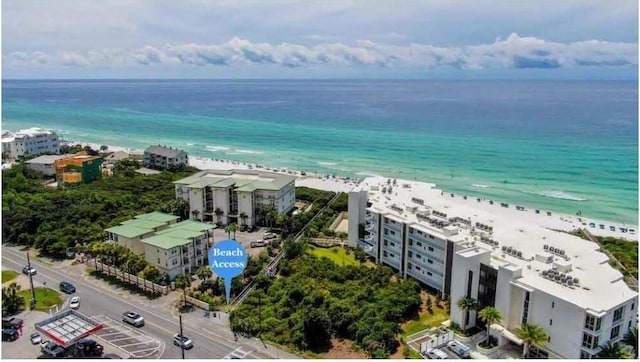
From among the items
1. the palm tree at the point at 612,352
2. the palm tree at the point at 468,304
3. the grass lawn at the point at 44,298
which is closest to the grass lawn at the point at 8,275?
the grass lawn at the point at 44,298

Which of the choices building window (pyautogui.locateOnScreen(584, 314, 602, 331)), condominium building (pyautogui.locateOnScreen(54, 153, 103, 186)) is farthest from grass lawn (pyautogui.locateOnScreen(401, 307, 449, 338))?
condominium building (pyautogui.locateOnScreen(54, 153, 103, 186))

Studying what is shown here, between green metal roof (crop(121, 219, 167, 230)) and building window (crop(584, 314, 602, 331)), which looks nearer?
building window (crop(584, 314, 602, 331))

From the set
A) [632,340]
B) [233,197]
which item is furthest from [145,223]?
[632,340]

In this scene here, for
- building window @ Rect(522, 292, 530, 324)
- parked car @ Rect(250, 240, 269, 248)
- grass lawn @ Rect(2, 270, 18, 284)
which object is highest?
building window @ Rect(522, 292, 530, 324)

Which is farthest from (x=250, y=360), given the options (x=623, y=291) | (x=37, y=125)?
(x=37, y=125)

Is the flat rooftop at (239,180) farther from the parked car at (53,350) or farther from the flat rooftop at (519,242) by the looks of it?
the parked car at (53,350)

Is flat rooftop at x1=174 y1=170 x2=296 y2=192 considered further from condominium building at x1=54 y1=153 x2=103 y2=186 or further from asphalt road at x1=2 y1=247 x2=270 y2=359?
condominium building at x1=54 y1=153 x2=103 y2=186

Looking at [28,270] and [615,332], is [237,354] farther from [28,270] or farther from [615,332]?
[28,270]
